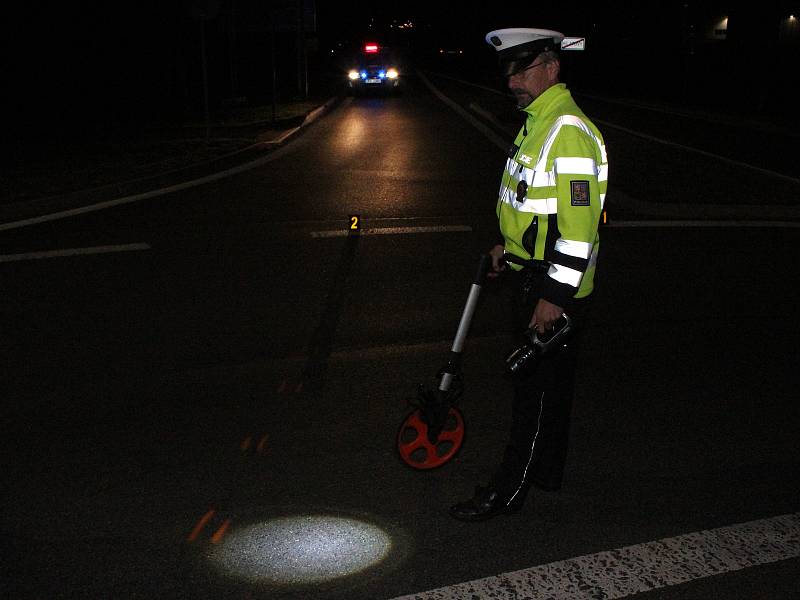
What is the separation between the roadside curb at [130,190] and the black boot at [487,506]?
25.8 ft

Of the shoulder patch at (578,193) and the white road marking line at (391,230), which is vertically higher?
the shoulder patch at (578,193)

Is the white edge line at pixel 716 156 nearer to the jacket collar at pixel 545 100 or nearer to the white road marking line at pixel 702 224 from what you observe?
the white road marking line at pixel 702 224

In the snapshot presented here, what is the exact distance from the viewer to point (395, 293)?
7.76m

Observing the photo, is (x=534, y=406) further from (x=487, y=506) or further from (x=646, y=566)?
(x=646, y=566)

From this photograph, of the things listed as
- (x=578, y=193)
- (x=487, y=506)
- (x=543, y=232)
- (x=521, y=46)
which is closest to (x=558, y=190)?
(x=578, y=193)

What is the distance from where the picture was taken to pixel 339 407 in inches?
208

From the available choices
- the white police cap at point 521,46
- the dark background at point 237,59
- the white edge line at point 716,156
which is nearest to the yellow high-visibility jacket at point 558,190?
the white police cap at point 521,46

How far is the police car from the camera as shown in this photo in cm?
3897

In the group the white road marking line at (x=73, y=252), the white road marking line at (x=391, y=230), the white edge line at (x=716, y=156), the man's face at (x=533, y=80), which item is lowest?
the white edge line at (x=716, y=156)

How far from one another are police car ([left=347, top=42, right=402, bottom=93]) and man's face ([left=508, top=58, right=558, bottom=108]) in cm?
3596

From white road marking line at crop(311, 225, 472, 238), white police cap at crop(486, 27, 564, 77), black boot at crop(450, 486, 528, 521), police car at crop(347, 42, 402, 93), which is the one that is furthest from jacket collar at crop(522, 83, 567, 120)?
police car at crop(347, 42, 402, 93)

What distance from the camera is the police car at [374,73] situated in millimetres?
38969

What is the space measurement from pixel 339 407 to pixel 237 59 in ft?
131

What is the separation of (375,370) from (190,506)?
6.61ft
